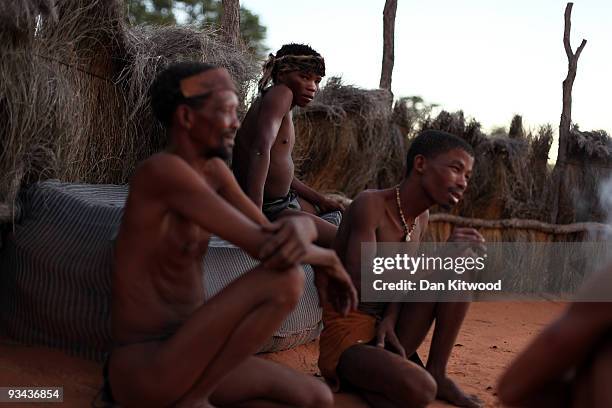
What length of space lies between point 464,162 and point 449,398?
1.16 metres

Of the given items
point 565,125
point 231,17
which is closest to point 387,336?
point 231,17

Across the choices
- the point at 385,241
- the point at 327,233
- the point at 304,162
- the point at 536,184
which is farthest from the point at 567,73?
the point at 385,241

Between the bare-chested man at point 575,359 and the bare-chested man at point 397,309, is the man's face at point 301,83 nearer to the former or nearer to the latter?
the bare-chested man at point 397,309

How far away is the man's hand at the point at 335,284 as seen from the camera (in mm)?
2502

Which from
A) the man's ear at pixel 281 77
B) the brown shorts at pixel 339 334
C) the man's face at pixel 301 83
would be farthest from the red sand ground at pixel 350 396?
the man's ear at pixel 281 77

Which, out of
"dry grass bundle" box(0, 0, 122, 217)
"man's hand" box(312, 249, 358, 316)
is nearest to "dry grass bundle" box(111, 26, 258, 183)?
"dry grass bundle" box(0, 0, 122, 217)

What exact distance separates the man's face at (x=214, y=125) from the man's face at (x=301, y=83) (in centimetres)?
218

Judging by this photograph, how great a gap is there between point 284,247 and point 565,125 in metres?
7.15

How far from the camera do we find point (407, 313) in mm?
3469

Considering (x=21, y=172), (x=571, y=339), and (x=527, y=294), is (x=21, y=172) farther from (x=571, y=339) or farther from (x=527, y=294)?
(x=527, y=294)

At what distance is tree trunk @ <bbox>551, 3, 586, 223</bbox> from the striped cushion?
5573 mm

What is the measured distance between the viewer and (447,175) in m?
3.48

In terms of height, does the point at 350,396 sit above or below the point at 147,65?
below

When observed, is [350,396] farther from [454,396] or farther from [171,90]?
[171,90]
